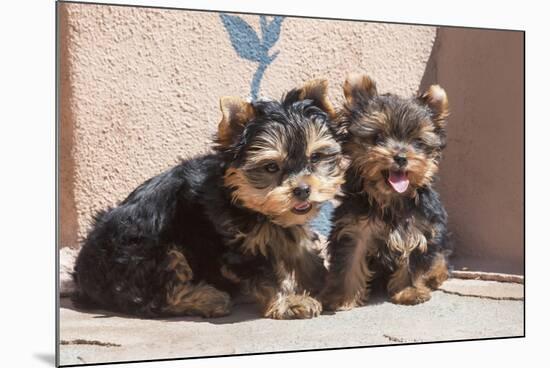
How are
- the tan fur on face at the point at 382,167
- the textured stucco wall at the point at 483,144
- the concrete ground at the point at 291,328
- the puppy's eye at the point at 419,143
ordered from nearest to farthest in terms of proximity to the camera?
the concrete ground at the point at 291,328
the tan fur on face at the point at 382,167
the puppy's eye at the point at 419,143
the textured stucco wall at the point at 483,144

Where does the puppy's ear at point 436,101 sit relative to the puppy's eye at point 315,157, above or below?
above

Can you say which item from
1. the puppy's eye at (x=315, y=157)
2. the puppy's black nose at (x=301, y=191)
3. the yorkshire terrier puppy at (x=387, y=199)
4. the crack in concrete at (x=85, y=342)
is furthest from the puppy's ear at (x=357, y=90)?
the crack in concrete at (x=85, y=342)

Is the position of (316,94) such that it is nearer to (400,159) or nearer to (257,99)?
(400,159)

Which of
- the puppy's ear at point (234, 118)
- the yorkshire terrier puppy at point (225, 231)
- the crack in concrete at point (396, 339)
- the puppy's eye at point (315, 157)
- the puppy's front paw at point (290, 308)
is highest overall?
the puppy's ear at point (234, 118)

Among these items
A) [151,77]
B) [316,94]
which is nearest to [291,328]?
[316,94]

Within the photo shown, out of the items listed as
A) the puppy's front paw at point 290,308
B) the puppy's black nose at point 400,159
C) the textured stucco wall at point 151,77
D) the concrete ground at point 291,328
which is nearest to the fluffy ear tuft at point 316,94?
the puppy's black nose at point 400,159

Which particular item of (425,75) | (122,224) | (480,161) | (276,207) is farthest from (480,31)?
(122,224)

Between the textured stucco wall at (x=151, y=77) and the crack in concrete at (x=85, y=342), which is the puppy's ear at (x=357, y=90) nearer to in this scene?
the textured stucco wall at (x=151, y=77)

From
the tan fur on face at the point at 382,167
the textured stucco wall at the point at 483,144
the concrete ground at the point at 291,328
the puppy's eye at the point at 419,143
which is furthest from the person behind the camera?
the textured stucco wall at the point at 483,144

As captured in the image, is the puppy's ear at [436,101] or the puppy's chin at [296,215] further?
the puppy's ear at [436,101]
